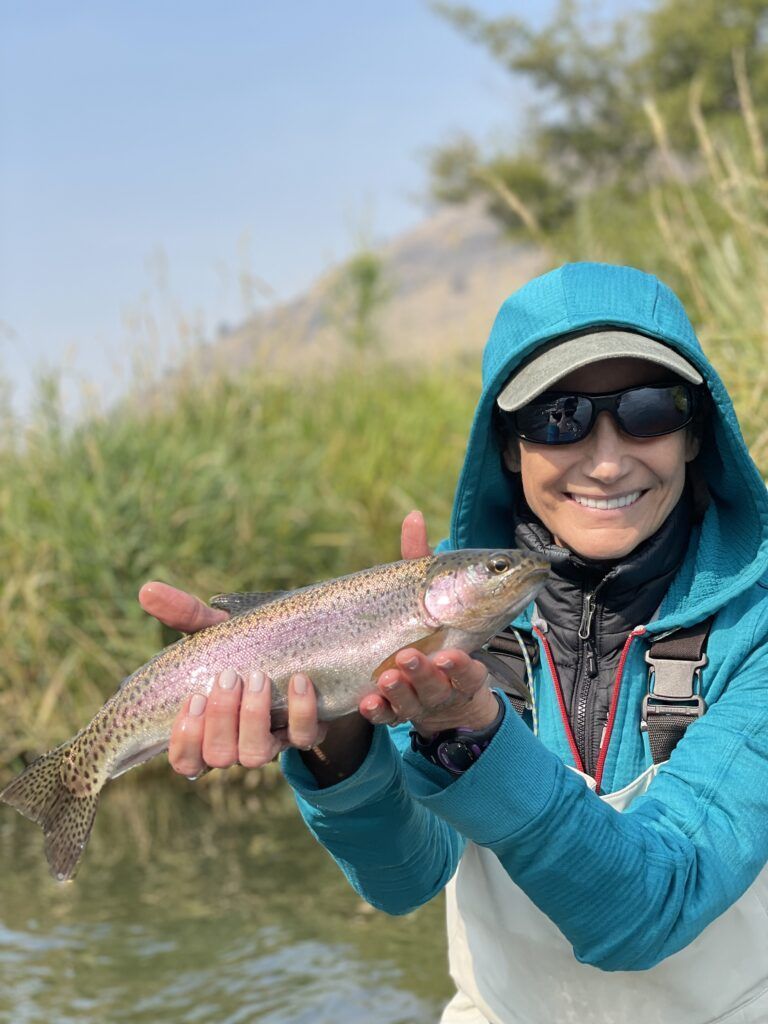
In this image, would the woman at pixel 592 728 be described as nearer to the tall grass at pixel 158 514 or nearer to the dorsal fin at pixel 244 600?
the dorsal fin at pixel 244 600

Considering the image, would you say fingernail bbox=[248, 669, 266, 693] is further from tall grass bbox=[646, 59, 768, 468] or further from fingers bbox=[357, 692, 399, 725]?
tall grass bbox=[646, 59, 768, 468]

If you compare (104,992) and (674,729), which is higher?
(674,729)

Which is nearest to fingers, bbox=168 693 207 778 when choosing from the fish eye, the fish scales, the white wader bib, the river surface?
the fish scales

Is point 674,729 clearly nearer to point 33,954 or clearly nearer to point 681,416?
point 681,416

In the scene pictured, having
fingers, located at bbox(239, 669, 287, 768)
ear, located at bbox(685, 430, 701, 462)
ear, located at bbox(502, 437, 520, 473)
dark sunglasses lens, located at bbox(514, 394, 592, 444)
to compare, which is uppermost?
dark sunglasses lens, located at bbox(514, 394, 592, 444)

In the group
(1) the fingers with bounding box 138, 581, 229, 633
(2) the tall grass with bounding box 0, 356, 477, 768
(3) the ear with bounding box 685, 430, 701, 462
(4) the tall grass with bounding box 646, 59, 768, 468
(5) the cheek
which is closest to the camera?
(1) the fingers with bounding box 138, 581, 229, 633

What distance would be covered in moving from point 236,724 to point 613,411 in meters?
0.98

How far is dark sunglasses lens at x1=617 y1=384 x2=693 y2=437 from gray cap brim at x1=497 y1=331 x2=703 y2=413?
0.06 m

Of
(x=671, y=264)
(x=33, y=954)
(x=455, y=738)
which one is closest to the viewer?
(x=455, y=738)

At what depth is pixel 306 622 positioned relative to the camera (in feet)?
7.73

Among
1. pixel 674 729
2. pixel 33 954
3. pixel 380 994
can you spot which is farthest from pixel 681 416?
pixel 33 954

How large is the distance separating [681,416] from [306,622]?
89 centimetres

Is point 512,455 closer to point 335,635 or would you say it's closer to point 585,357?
point 585,357

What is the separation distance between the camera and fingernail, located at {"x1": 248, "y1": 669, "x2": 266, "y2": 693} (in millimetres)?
2250
